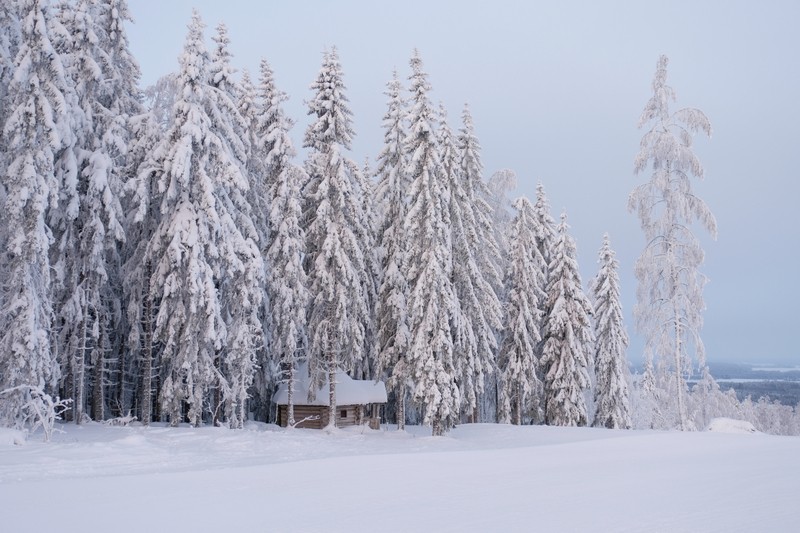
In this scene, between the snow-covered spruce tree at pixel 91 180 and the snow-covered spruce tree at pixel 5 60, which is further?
the snow-covered spruce tree at pixel 91 180

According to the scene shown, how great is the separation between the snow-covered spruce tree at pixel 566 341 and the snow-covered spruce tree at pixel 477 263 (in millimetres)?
3963

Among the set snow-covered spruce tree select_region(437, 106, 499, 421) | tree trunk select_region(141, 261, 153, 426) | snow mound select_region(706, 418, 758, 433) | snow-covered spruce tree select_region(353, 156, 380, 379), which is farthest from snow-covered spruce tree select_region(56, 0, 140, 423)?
snow mound select_region(706, 418, 758, 433)

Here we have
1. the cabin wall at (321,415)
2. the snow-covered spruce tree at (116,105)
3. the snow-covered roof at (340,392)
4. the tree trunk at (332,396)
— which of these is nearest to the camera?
the snow-covered spruce tree at (116,105)

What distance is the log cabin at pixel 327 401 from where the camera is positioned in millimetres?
32031

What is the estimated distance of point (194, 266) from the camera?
22.5 m

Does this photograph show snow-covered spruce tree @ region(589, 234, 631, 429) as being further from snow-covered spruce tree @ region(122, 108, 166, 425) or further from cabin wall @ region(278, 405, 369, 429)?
snow-covered spruce tree @ region(122, 108, 166, 425)

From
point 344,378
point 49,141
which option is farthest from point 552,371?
point 49,141

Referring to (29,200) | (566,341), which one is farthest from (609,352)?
(29,200)

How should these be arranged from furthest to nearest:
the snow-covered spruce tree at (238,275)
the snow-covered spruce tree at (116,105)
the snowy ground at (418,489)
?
the snow-covered spruce tree at (238,275), the snow-covered spruce tree at (116,105), the snowy ground at (418,489)

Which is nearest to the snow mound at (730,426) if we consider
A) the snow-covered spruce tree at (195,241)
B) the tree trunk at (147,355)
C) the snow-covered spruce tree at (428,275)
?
the snow-covered spruce tree at (428,275)

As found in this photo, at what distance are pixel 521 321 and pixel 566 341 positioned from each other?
282 cm

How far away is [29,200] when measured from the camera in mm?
19375

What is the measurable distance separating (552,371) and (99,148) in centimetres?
2576

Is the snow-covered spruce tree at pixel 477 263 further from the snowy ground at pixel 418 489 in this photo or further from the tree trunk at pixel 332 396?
the snowy ground at pixel 418 489
